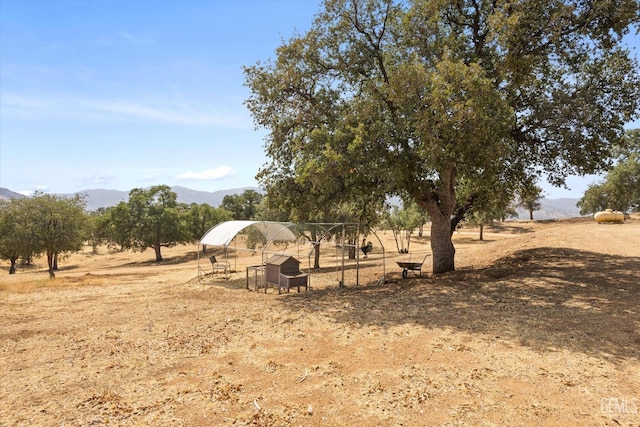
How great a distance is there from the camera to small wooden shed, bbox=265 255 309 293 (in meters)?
15.9

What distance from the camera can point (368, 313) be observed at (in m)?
10.9

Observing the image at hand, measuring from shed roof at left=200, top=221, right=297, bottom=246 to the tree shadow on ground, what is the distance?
5871mm

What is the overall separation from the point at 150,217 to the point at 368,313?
43408 mm

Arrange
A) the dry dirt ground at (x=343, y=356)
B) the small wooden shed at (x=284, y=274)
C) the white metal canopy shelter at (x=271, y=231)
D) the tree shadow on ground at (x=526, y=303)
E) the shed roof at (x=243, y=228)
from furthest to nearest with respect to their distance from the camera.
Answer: the shed roof at (x=243, y=228)
the white metal canopy shelter at (x=271, y=231)
the small wooden shed at (x=284, y=274)
the tree shadow on ground at (x=526, y=303)
the dry dirt ground at (x=343, y=356)

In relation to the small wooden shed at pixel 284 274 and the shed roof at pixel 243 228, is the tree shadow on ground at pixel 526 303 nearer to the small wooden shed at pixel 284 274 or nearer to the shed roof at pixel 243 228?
the small wooden shed at pixel 284 274

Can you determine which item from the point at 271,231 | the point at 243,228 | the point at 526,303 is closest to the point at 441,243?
the point at 526,303

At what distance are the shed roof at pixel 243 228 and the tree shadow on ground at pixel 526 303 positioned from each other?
5.87 meters

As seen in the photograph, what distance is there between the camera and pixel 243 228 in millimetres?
20516

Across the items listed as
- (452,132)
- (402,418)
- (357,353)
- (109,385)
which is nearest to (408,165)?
(452,132)

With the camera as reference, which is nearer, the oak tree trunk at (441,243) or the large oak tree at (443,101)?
the large oak tree at (443,101)

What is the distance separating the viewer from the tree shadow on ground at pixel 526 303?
8156 mm

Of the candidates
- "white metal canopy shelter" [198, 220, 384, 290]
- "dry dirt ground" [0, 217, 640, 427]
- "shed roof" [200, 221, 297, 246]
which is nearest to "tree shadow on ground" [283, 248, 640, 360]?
"dry dirt ground" [0, 217, 640, 427]

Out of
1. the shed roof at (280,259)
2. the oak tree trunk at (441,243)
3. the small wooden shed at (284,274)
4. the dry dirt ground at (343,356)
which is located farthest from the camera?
the oak tree trunk at (441,243)

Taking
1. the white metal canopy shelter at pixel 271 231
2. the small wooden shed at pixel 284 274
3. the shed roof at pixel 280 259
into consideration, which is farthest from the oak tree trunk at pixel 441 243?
the shed roof at pixel 280 259
